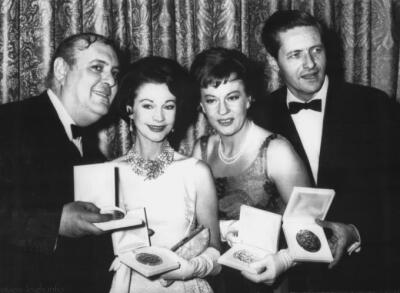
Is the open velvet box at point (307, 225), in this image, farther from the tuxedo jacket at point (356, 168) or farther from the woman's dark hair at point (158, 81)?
the woman's dark hair at point (158, 81)

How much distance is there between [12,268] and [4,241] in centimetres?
17

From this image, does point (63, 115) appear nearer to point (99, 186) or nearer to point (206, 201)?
point (99, 186)

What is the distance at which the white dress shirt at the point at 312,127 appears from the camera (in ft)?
6.30

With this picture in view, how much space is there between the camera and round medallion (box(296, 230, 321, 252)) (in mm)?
1499

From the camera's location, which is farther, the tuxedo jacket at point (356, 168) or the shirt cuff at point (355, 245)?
the tuxedo jacket at point (356, 168)

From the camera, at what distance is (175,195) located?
5.35ft

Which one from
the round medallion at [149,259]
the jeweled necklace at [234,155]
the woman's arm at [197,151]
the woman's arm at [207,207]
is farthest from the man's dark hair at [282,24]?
the round medallion at [149,259]

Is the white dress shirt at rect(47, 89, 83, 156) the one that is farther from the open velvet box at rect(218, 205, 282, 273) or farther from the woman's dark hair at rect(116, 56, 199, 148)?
the open velvet box at rect(218, 205, 282, 273)

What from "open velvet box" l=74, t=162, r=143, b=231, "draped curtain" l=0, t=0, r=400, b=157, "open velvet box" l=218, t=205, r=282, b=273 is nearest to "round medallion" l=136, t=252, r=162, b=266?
"open velvet box" l=74, t=162, r=143, b=231

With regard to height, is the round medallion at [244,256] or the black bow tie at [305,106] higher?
the black bow tie at [305,106]

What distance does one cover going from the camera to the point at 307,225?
154cm

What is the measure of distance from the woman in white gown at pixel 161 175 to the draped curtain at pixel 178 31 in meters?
0.66

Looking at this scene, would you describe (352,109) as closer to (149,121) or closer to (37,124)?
(149,121)

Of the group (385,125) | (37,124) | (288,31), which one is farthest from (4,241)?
(385,125)
